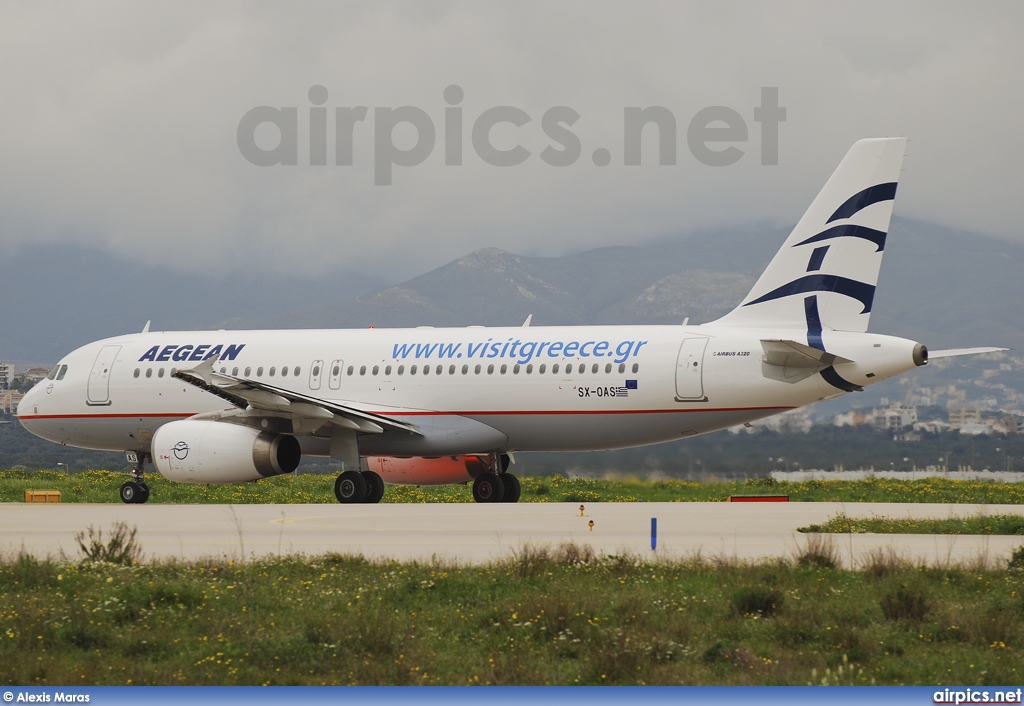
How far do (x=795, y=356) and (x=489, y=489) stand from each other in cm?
837

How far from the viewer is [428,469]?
3319cm

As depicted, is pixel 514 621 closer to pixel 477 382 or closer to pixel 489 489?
pixel 477 382

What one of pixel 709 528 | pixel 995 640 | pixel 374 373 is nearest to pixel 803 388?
pixel 709 528

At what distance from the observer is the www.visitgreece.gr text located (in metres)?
29.2

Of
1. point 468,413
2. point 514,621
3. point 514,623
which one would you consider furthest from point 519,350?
point 514,623

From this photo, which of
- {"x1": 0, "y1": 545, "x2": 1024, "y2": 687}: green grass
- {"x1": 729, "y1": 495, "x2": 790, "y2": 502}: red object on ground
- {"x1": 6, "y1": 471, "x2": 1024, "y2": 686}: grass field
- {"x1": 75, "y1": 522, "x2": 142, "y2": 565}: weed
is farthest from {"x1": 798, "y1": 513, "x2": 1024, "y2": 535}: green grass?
{"x1": 75, "y1": 522, "x2": 142, "y2": 565}: weed

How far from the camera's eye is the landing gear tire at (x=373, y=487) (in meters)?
30.6

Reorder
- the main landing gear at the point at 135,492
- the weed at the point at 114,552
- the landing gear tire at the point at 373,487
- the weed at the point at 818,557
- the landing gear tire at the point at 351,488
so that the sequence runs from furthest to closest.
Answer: the main landing gear at the point at 135,492 < the landing gear tire at the point at 373,487 < the landing gear tire at the point at 351,488 < the weed at the point at 114,552 < the weed at the point at 818,557

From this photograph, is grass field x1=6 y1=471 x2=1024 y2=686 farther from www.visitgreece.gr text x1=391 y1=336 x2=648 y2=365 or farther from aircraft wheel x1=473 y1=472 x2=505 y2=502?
aircraft wheel x1=473 y1=472 x2=505 y2=502

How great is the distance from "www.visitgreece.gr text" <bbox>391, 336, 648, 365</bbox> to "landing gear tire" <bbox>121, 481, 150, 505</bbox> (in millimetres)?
6987

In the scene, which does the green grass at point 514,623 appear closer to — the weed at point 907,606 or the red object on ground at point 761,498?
the weed at point 907,606

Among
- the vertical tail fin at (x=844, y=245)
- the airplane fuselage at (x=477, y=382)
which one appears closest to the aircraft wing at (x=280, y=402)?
the airplane fuselage at (x=477, y=382)

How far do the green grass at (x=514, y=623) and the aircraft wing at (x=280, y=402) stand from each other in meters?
12.3

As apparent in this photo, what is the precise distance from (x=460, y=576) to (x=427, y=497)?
62.2ft
